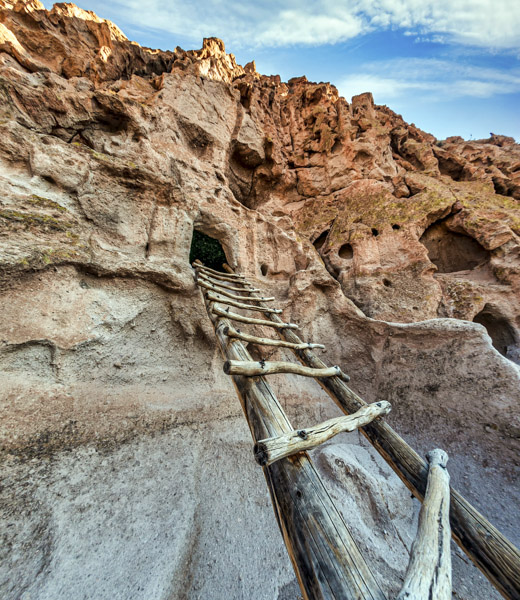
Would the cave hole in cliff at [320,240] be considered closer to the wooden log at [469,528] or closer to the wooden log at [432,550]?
the wooden log at [469,528]

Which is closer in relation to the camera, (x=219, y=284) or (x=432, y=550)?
(x=432, y=550)

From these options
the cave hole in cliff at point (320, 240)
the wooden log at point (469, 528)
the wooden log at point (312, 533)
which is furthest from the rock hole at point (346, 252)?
the wooden log at point (312, 533)

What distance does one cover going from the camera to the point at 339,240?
20.8 ft

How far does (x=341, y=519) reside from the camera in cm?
94

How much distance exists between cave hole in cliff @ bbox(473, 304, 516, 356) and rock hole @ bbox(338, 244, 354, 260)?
10.1 feet

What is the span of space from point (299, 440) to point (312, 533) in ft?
1.10

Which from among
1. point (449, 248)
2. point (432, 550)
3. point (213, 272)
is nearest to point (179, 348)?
point (213, 272)

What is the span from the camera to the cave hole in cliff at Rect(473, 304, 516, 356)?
485 centimetres

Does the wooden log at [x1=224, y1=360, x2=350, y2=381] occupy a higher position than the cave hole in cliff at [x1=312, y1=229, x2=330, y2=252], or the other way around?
the cave hole in cliff at [x1=312, y1=229, x2=330, y2=252]

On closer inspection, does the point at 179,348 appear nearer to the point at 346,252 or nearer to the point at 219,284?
the point at 219,284

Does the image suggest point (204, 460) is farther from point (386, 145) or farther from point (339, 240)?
point (386, 145)

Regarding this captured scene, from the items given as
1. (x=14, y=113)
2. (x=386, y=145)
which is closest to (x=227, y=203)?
(x=14, y=113)

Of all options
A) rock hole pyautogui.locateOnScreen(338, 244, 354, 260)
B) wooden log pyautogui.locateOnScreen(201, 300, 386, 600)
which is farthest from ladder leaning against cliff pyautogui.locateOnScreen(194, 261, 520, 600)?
rock hole pyautogui.locateOnScreen(338, 244, 354, 260)

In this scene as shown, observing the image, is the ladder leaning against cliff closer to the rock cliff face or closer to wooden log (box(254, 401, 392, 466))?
wooden log (box(254, 401, 392, 466))
